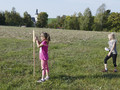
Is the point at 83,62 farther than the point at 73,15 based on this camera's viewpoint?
No

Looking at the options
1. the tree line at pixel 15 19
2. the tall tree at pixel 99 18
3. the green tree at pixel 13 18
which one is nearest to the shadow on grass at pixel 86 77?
the tall tree at pixel 99 18

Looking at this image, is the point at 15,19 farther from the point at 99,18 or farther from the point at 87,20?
the point at 99,18

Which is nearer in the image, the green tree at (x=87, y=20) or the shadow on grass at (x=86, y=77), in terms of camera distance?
the shadow on grass at (x=86, y=77)

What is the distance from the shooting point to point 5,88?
14.9 ft

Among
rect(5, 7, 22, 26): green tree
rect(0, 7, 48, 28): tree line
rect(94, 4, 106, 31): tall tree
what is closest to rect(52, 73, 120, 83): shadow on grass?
rect(94, 4, 106, 31): tall tree

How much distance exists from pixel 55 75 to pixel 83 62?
105 inches

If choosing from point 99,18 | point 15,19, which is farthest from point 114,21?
point 15,19

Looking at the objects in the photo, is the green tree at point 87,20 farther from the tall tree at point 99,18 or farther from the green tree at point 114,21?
the green tree at point 114,21

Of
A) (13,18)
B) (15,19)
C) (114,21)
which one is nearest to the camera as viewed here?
(114,21)

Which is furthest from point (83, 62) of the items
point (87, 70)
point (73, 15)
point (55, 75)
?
point (73, 15)

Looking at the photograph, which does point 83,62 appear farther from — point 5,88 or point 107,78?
point 5,88

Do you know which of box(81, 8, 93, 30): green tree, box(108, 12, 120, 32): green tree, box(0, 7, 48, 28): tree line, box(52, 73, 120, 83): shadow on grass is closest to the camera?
box(52, 73, 120, 83): shadow on grass

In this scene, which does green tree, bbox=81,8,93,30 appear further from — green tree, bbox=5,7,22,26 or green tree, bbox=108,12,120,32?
green tree, bbox=5,7,22,26

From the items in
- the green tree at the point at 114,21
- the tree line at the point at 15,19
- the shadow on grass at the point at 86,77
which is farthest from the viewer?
the tree line at the point at 15,19
